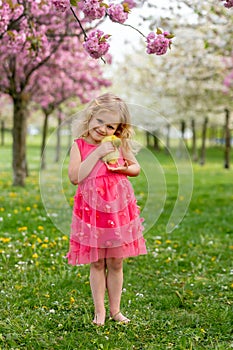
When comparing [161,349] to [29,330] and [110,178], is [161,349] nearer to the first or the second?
[29,330]

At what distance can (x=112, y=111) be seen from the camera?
4.23 meters

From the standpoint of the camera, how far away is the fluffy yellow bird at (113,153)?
414 cm

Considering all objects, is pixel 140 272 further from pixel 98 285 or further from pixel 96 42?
pixel 96 42

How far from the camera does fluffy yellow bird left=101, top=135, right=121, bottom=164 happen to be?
4.14 meters

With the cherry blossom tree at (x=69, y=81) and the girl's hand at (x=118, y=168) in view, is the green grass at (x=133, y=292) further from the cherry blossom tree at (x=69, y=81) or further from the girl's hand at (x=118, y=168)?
the cherry blossom tree at (x=69, y=81)

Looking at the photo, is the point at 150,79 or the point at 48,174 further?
the point at 150,79

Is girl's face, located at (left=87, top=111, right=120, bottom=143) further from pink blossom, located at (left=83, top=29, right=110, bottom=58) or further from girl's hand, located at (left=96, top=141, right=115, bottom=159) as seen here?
pink blossom, located at (left=83, top=29, right=110, bottom=58)

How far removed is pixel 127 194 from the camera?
4.19 m

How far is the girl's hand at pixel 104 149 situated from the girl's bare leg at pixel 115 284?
2.61 feet

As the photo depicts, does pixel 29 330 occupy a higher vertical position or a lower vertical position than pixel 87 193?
lower

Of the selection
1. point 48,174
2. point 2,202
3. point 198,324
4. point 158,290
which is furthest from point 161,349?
point 2,202

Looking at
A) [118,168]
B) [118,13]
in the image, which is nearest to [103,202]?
[118,168]

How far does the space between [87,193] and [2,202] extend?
719 centimetres

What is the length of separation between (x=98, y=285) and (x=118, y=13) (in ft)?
6.76
